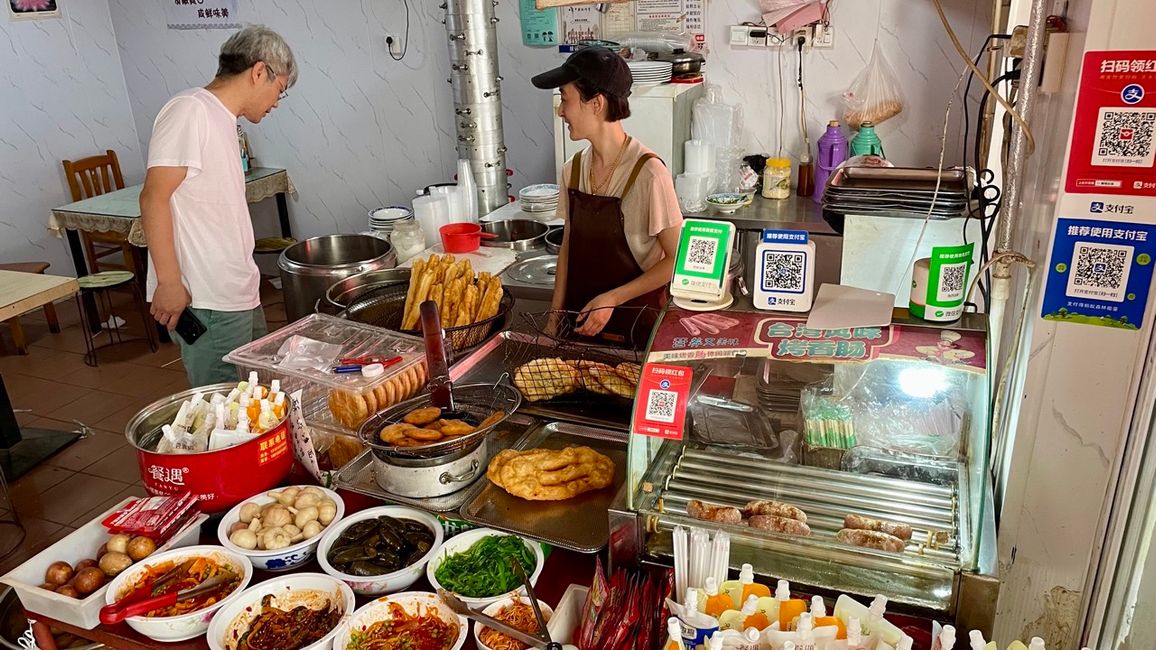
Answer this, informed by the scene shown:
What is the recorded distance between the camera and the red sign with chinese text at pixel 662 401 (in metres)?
1.77

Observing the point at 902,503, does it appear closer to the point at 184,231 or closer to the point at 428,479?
the point at 428,479

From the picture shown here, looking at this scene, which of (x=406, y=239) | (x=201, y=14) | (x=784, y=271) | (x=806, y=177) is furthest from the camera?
(x=201, y=14)

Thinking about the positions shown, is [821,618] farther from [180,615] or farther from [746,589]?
[180,615]

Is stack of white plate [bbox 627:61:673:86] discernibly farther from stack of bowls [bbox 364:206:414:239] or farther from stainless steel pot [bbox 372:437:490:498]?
stainless steel pot [bbox 372:437:490:498]

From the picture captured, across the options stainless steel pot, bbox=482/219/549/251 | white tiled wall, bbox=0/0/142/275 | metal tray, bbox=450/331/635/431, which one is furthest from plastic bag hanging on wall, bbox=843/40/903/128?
white tiled wall, bbox=0/0/142/275

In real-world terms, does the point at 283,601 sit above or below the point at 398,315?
below

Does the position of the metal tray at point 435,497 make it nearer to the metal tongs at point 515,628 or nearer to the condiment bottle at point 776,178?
the metal tongs at point 515,628

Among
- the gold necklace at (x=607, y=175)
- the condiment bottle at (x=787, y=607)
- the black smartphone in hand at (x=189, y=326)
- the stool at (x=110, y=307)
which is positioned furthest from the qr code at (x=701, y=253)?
the stool at (x=110, y=307)

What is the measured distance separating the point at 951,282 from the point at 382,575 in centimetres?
139

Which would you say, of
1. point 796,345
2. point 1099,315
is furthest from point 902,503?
point 1099,315

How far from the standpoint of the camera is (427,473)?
6.77 ft

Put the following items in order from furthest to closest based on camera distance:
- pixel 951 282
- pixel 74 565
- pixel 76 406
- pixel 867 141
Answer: pixel 76 406, pixel 867 141, pixel 74 565, pixel 951 282

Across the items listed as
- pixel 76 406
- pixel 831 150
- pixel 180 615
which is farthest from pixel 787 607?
pixel 76 406

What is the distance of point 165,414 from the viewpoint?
93.6 inches
